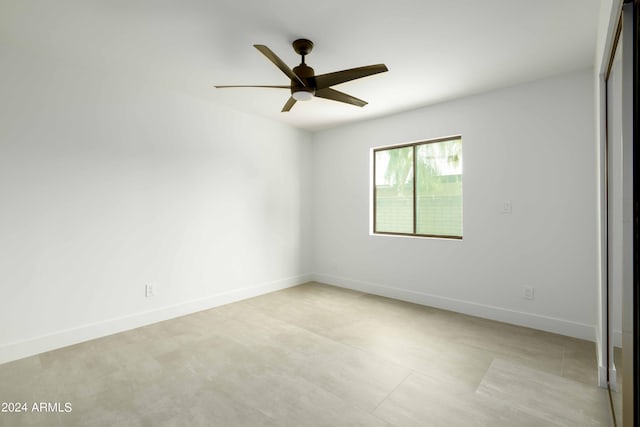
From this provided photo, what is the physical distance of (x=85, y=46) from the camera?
2.45m

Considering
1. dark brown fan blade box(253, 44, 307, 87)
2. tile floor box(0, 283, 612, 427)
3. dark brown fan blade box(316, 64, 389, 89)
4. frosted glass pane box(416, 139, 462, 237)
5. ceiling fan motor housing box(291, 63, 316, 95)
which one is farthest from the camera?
frosted glass pane box(416, 139, 462, 237)

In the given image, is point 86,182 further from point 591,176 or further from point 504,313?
point 591,176

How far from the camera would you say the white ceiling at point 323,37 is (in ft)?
6.54

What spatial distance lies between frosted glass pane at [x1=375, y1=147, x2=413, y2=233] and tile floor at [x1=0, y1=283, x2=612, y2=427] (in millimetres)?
1387

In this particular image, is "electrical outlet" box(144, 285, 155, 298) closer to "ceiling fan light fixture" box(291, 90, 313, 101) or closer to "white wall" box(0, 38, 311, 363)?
"white wall" box(0, 38, 311, 363)

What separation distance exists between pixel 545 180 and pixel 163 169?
12.8 ft

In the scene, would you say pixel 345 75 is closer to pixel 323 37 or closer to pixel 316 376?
pixel 323 37

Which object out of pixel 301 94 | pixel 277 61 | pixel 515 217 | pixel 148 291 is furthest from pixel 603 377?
pixel 148 291

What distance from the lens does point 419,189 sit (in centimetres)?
400

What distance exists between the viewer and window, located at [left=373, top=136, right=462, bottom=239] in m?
3.69

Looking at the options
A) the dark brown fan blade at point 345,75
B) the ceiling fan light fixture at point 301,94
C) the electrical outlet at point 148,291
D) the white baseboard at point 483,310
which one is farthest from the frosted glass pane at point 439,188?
the electrical outlet at point 148,291

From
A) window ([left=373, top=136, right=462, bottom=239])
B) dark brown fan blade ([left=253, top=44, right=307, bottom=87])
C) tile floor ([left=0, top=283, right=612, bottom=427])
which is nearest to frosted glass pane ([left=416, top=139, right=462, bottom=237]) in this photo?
window ([left=373, top=136, right=462, bottom=239])

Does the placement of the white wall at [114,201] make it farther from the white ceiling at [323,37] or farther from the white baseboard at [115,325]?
the white ceiling at [323,37]

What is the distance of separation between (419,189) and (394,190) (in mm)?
377
